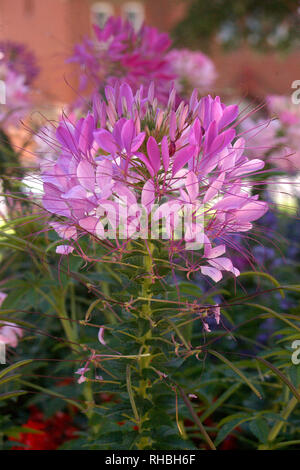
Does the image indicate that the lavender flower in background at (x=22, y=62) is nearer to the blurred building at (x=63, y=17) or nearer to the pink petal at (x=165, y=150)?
the pink petal at (x=165, y=150)

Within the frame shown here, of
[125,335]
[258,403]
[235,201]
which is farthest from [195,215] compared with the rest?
[258,403]

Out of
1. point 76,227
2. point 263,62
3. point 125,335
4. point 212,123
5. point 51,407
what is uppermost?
point 263,62

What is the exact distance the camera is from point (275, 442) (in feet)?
2.11

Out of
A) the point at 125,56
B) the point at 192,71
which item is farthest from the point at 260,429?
the point at 192,71

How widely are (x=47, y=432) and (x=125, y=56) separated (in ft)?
2.93

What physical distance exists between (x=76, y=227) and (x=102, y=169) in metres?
0.09

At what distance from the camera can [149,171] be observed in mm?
472

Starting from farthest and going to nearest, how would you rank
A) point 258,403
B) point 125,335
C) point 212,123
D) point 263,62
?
1. point 263,62
2. point 258,403
3. point 125,335
4. point 212,123

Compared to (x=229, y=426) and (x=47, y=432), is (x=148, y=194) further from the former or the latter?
(x=47, y=432)

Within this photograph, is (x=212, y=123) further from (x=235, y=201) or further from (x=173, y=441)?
(x=173, y=441)

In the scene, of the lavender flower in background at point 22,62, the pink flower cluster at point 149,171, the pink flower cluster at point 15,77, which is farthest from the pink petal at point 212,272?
the lavender flower in background at point 22,62

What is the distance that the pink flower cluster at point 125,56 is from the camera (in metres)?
1.12

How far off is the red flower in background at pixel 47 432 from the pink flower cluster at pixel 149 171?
465 mm

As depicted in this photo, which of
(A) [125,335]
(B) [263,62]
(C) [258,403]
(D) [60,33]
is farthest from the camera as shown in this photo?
(B) [263,62]
